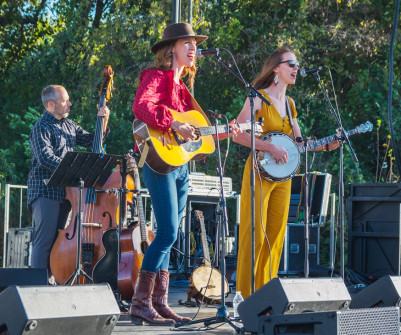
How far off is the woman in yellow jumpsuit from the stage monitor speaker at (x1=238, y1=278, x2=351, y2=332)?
781 mm

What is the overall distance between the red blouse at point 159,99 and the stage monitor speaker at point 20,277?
116 centimetres

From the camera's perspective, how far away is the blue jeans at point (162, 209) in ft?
14.7

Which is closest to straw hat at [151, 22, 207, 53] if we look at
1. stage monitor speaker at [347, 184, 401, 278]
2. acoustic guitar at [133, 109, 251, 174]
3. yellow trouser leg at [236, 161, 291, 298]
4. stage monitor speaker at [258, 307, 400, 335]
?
acoustic guitar at [133, 109, 251, 174]

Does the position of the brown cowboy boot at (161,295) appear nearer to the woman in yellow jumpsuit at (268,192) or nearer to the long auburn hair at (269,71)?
the woman in yellow jumpsuit at (268,192)

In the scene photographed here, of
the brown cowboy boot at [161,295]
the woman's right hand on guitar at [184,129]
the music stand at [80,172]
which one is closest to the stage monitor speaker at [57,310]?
the brown cowboy boot at [161,295]

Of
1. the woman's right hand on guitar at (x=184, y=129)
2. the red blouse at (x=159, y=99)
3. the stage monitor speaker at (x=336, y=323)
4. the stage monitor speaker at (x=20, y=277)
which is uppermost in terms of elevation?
the red blouse at (x=159, y=99)

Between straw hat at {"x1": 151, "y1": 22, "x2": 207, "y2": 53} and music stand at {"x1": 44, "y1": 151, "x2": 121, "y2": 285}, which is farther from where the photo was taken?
music stand at {"x1": 44, "y1": 151, "x2": 121, "y2": 285}

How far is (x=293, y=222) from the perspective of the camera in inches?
326

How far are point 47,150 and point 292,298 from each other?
2600mm

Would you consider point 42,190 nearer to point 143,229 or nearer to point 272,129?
point 143,229

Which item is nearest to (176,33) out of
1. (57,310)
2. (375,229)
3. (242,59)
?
(57,310)

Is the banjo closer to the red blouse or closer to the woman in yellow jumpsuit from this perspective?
the woman in yellow jumpsuit

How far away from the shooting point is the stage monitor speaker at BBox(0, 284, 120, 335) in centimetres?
329

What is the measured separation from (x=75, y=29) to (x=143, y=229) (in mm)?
7618
